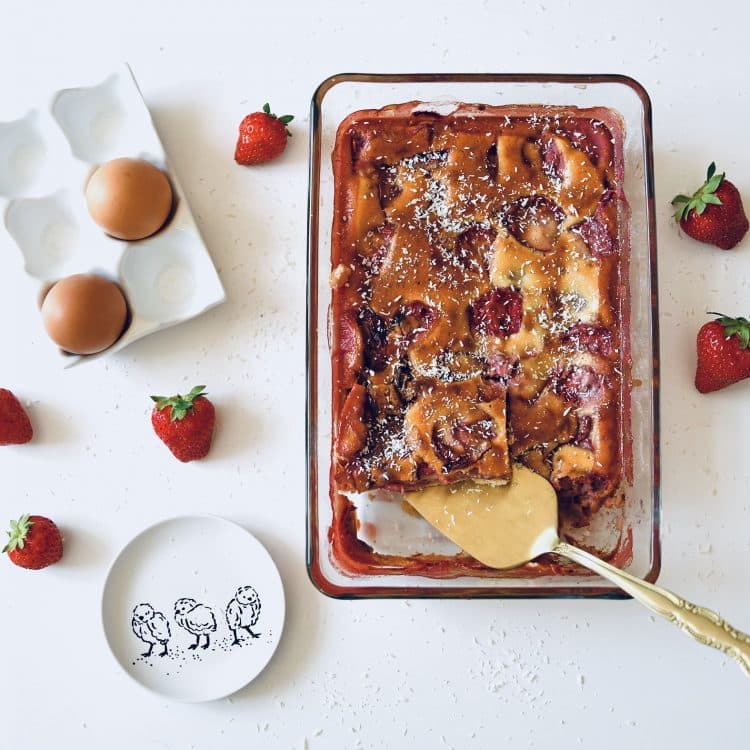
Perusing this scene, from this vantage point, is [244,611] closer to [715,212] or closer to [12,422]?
[12,422]

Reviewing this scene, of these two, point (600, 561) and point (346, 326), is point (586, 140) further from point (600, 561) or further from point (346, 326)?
point (600, 561)

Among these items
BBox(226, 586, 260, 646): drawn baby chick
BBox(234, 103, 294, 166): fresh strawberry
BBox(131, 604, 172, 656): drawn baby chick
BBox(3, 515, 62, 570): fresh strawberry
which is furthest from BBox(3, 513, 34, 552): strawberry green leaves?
BBox(234, 103, 294, 166): fresh strawberry

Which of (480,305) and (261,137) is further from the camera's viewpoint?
(261,137)

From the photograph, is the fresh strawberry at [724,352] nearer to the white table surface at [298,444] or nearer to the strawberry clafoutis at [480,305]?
the white table surface at [298,444]

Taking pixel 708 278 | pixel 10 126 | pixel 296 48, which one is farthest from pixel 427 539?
pixel 10 126

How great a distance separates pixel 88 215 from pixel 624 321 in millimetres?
988

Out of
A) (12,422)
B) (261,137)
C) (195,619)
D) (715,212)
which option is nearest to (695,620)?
(715,212)

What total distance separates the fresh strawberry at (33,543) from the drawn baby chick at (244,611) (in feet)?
1.14

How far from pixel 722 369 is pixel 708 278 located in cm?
19

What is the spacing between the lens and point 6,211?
1.59m

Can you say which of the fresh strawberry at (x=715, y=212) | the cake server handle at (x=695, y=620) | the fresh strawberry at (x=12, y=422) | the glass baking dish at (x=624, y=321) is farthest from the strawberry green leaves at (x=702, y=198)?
the fresh strawberry at (x=12, y=422)

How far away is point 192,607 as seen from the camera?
1.61 meters

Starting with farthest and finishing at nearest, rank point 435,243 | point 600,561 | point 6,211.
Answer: point 6,211 → point 435,243 → point 600,561

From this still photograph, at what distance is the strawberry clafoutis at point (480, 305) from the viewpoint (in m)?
1.39
